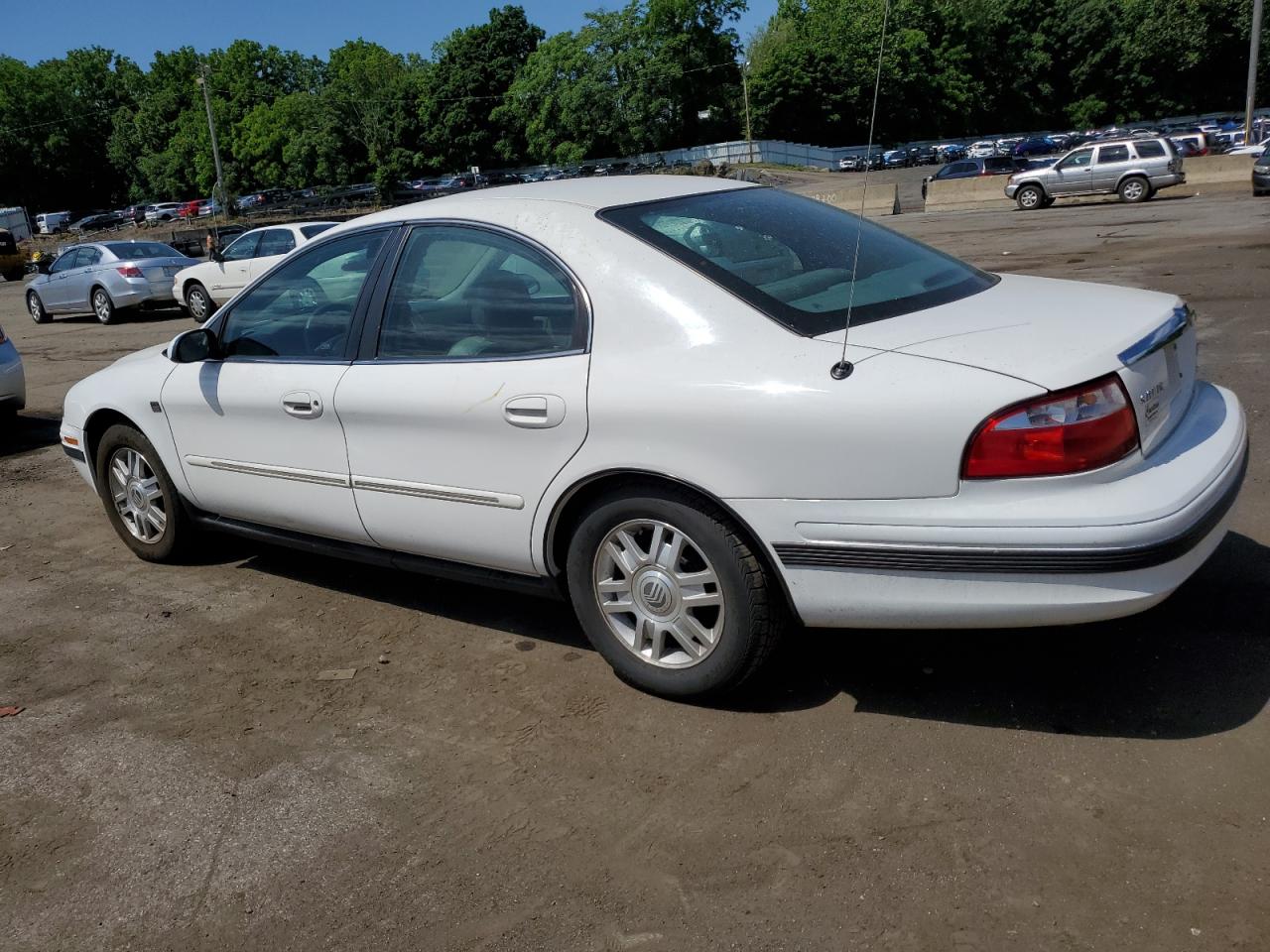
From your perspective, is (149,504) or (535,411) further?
(149,504)

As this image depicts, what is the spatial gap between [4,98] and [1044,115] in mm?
94857

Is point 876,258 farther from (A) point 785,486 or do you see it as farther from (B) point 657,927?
(B) point 657,927

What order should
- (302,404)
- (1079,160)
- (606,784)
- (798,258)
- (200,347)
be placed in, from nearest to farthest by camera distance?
(606,784) < (798,258) < (302,404) < (200,347) < (1079,160)

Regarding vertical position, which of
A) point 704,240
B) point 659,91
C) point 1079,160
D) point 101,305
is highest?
point 659,91

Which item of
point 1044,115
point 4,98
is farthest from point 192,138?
point 1044,115

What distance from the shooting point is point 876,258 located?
3795 millimetres

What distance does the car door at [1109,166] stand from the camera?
28484 mm

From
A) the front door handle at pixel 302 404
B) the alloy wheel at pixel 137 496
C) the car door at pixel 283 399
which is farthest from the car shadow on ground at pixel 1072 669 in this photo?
the alloy wheel at pixel 137 496

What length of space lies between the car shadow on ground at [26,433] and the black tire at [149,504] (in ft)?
12.2

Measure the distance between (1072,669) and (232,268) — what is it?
16.4 m

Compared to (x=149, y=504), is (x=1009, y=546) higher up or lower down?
higher up

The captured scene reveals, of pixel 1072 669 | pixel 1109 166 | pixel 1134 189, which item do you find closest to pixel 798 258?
pixel 1072 669

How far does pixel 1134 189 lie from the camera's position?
28422 millimetres

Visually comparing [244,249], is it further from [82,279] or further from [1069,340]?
[1069,340]
